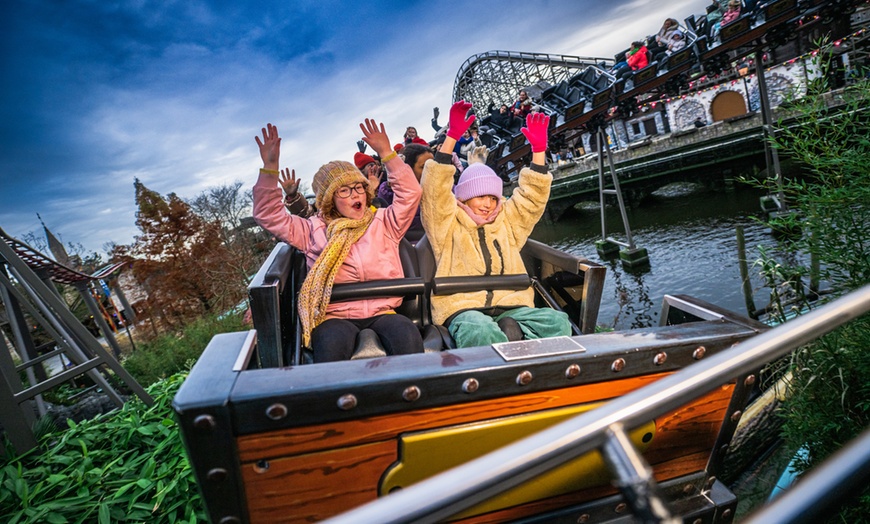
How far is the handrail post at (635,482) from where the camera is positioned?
46cm

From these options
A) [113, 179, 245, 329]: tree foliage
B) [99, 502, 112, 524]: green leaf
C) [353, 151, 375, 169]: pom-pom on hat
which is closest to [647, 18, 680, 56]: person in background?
[353, 151, 375, 169]: pom-pom on hat

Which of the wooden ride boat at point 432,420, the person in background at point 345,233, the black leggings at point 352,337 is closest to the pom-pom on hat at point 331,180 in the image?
the person in background at point 345,233

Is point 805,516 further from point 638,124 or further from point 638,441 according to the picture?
point 638,124

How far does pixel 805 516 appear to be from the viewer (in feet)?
1.63

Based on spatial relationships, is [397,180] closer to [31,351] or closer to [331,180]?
[331,180]

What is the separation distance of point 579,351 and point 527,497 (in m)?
0.46

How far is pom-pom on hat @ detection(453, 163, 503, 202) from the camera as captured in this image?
8.01 ft

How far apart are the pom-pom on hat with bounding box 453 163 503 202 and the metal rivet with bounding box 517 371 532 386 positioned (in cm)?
150

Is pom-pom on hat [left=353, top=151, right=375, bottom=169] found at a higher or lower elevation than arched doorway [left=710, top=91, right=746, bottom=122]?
lower

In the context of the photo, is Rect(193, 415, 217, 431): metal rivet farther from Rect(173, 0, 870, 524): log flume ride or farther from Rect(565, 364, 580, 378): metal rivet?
Rect(565, 364, 580, 378): metal rivet

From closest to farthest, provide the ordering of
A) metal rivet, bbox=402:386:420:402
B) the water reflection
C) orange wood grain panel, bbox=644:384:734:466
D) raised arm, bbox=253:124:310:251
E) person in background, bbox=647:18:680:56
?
metal rivet, bbox=402:386:420:402 → orange wood grain panel, bbox=644:384:734:466 → raised arm, bbox=253:124:310:251 → the water reflection → person in background, bbox=647:18:680:56

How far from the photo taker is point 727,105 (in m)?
22.3

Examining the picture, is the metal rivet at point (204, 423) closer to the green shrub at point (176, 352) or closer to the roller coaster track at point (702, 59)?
the green shrub at point (176, 352)

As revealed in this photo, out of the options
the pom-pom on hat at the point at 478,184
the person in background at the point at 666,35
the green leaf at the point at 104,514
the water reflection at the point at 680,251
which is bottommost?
the water reflection at the point at 680,251
